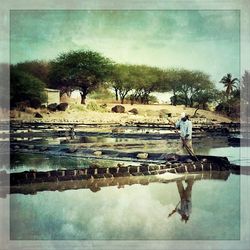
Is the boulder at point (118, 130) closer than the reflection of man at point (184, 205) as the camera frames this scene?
No

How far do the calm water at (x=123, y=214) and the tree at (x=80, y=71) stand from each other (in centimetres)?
65

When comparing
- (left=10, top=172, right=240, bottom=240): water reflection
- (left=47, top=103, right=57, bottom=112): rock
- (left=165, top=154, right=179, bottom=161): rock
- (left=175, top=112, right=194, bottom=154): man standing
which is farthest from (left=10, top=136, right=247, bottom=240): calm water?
(left=47, top=103, right=57, bottom=112): rock

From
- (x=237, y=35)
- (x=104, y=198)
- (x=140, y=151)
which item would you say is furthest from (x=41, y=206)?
(x=237, y=35)

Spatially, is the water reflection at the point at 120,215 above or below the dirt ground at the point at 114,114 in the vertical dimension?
below

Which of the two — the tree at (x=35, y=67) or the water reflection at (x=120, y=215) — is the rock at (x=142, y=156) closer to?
the water reflection at (x=120, y=215)

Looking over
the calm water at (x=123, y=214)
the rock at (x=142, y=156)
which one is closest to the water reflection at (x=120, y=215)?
the calm water at (x=123, y=214)

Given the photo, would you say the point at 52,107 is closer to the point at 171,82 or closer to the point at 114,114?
the point at 114,114

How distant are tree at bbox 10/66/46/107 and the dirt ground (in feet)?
0.28

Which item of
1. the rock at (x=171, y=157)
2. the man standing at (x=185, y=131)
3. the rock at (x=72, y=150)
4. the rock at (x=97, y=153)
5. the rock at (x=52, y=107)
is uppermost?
the rock at (x=52, y=107)

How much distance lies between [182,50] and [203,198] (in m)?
1.07

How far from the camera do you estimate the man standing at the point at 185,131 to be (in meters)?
3.33

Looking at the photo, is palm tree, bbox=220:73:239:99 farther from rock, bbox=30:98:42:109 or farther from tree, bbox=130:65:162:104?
rock, bbox=30:98:42:109

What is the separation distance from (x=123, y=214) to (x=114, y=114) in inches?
28.3

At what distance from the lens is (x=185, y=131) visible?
131 inches
